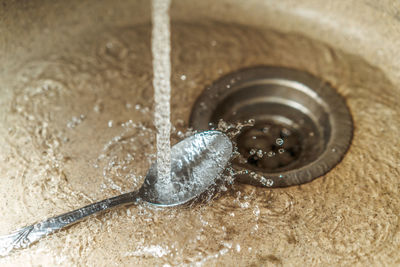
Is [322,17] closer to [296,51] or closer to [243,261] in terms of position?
[296,51]

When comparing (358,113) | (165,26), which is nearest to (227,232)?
(358,113)

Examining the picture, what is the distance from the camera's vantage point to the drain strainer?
2.87 ft

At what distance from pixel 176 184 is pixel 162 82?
0.30m

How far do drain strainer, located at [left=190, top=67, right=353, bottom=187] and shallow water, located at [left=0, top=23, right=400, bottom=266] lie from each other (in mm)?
32

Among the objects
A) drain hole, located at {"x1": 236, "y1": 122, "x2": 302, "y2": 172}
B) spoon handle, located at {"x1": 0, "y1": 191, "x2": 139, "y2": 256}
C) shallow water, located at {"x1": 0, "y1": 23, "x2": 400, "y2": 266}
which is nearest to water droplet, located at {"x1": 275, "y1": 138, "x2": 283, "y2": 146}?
drain hole, located at {"x1": 236, "y1": 122, "x2": 302, "y2": 172}

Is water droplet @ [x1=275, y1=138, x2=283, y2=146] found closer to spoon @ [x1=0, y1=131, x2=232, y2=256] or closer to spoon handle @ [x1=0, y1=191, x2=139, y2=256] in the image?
spoon @ [x1=0, y1=131, x2=232, y2=256]

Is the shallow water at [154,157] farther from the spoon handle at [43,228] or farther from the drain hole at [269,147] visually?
the drain hole at [269,147]

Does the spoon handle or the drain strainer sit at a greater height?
the drain strainer

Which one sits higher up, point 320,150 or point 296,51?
point 296,51

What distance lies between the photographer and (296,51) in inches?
42.6

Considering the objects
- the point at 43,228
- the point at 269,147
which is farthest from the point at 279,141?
the point at 43,228

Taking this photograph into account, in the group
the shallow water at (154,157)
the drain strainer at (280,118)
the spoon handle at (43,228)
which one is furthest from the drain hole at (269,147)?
the spoon handle at (43,228)

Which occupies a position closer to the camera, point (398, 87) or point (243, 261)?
point (243, 261)

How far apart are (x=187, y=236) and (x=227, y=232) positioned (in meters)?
0.07
